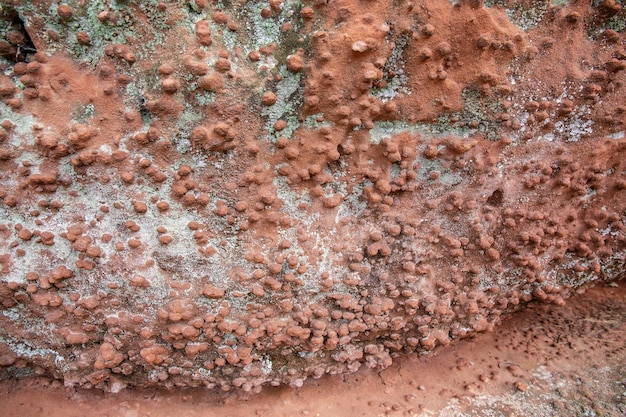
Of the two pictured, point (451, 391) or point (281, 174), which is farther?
point (451, 391)

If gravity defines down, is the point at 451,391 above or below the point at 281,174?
below

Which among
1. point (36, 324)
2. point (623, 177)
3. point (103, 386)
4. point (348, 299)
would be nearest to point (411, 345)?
point (348, 299)

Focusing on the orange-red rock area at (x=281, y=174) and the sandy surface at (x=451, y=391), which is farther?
the sandy surface at (x=451, y=391)

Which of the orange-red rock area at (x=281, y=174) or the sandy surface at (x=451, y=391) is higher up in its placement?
the orange-red rock area at (x=281, y=174)

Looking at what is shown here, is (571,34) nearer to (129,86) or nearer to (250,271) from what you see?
(250,271)
